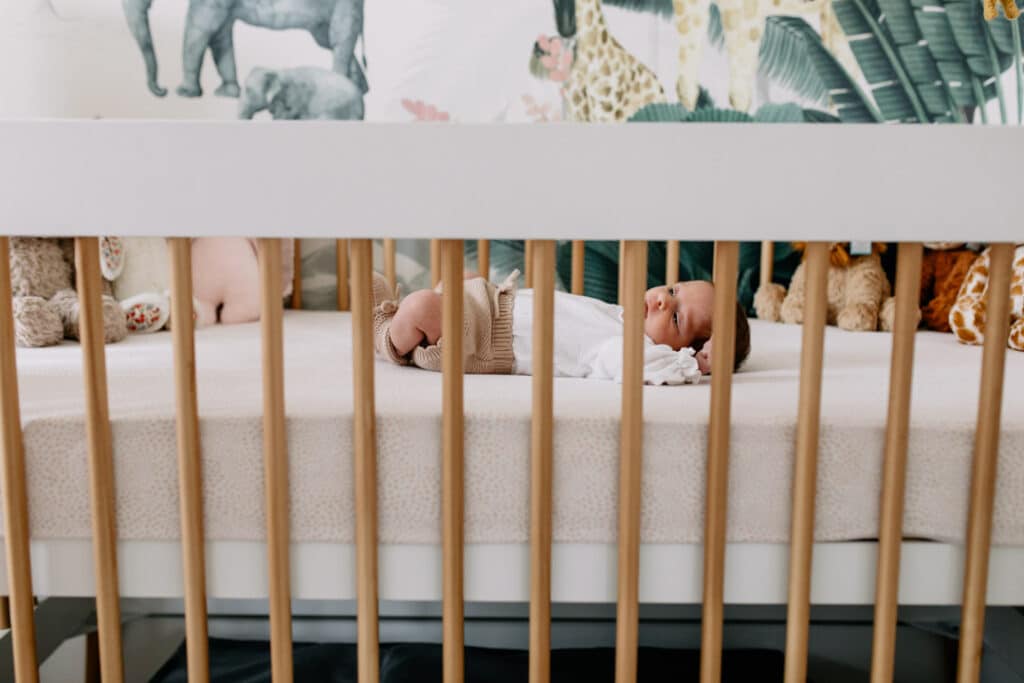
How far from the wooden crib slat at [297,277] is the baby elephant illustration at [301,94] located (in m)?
0.32

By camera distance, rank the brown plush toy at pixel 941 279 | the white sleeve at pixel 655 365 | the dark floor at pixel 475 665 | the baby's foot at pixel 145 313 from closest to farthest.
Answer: the white sleeve at pixel 655 365 → the dark floor at pixel 475 665 → the baby's foot at pixel 145 313 → the brown plush toy at pixel 941 279

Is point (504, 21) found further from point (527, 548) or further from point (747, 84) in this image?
point (527, 548)

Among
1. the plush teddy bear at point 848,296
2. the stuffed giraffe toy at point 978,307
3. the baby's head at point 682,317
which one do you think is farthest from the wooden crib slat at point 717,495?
the plush teddy bear at point 848,296

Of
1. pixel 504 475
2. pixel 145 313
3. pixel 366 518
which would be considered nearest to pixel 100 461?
pixel 366 518

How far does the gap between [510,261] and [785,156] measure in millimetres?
1314

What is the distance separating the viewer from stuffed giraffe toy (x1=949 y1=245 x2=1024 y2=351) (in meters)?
1.33

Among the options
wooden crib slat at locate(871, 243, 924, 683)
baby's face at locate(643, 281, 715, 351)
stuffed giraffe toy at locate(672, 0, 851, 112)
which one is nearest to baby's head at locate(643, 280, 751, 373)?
baby's face at locate(643, 281, 715, 351)

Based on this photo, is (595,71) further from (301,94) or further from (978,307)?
(978,307)

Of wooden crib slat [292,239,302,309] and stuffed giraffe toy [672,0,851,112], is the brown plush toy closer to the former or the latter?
stuffed giraffe toy [672,0,851,112]

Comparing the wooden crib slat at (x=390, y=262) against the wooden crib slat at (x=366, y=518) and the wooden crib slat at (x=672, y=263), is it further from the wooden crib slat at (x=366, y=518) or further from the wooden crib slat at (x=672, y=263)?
the wooden crib slat at (x=366, y=518)

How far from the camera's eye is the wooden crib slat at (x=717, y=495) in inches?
28.5

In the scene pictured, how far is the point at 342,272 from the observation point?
1.92m

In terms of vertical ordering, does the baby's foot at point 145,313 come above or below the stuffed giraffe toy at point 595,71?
below

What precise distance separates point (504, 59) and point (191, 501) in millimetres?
1455
